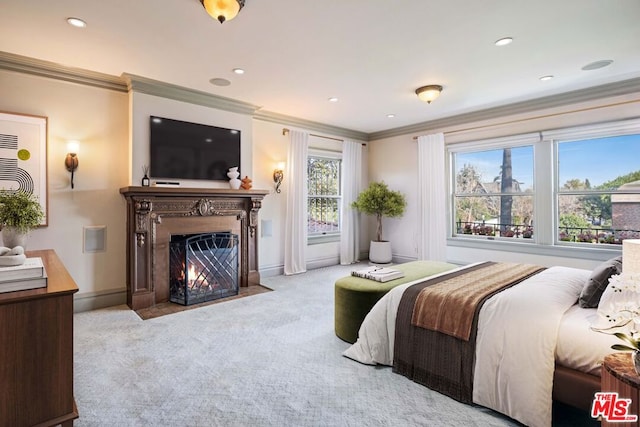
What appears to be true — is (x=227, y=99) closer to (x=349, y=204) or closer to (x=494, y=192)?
(x=349, y=204)

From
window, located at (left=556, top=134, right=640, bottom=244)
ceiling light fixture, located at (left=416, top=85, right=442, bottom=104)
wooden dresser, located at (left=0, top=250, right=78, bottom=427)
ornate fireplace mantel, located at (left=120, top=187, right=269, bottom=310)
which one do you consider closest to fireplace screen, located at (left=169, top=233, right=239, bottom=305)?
ornate fireplace mantel, located at (left=120, top=187, right=269, bottom=310)

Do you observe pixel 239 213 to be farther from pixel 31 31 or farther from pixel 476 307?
pixel 476 307

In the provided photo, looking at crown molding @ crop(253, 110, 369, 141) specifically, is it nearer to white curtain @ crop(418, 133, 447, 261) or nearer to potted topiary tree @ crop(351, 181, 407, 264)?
potted topiary tree @ crop(351, 181, 407, 264)

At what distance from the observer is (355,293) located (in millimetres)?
2918

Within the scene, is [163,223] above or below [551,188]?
below

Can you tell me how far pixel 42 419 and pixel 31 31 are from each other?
305cm

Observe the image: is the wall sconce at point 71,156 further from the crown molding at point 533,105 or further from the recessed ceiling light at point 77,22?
the crown molding at point 533,105

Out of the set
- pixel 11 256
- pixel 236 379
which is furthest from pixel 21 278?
pixel 236 379

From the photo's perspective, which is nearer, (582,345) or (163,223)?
(582,345)

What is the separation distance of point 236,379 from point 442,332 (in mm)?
1452

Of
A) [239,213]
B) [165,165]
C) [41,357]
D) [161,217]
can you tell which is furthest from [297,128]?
[41,357]

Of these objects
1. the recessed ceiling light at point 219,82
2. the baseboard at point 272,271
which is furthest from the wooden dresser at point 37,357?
the baseboard at point 272,271

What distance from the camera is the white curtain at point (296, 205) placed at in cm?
561

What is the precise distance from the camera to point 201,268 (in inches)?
170
